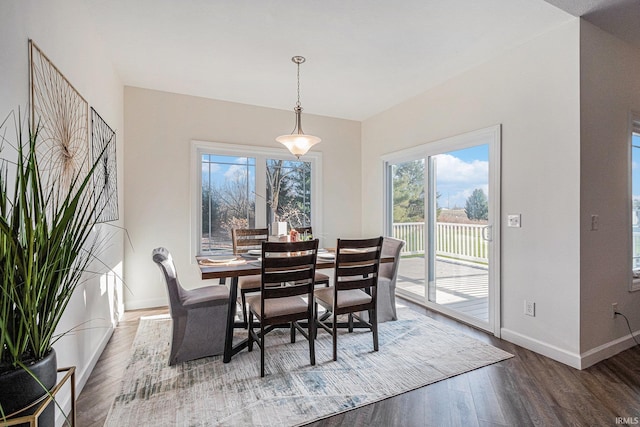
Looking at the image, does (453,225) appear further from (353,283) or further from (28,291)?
(28,291)

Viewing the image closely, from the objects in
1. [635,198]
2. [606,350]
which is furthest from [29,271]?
[635,198]

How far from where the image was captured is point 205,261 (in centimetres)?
293

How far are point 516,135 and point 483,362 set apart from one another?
78.7 inches

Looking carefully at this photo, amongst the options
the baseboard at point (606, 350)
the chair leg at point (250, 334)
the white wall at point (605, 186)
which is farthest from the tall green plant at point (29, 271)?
the baseboard at point (606, 350)

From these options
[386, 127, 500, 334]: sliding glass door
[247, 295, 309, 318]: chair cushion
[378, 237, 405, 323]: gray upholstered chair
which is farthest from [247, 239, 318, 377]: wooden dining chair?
[386, 127, 500, 334]: sliding glass door

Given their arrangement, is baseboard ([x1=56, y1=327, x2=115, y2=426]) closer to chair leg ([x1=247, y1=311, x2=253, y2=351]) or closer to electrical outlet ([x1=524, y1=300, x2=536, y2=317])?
chair leg ([x1=247, y1=311, x2=253, y2=351])

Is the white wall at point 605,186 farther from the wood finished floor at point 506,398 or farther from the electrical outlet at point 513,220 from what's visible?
the electrical outlet at point 513,220

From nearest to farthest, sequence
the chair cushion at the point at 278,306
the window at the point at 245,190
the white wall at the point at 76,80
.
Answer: the white wall at the point at 76,80, the chair cushion at the point at 278,306, the window at the point at 245,190

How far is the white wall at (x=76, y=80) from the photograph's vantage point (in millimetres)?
1426

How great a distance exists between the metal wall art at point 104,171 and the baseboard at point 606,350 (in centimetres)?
390

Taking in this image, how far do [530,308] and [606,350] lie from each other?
0.61 m

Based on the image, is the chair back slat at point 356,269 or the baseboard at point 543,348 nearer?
the baseboard at point 543,348

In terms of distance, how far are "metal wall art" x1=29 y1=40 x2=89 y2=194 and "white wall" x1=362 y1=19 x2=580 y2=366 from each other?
3273 millimetres

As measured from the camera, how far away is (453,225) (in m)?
3.69
